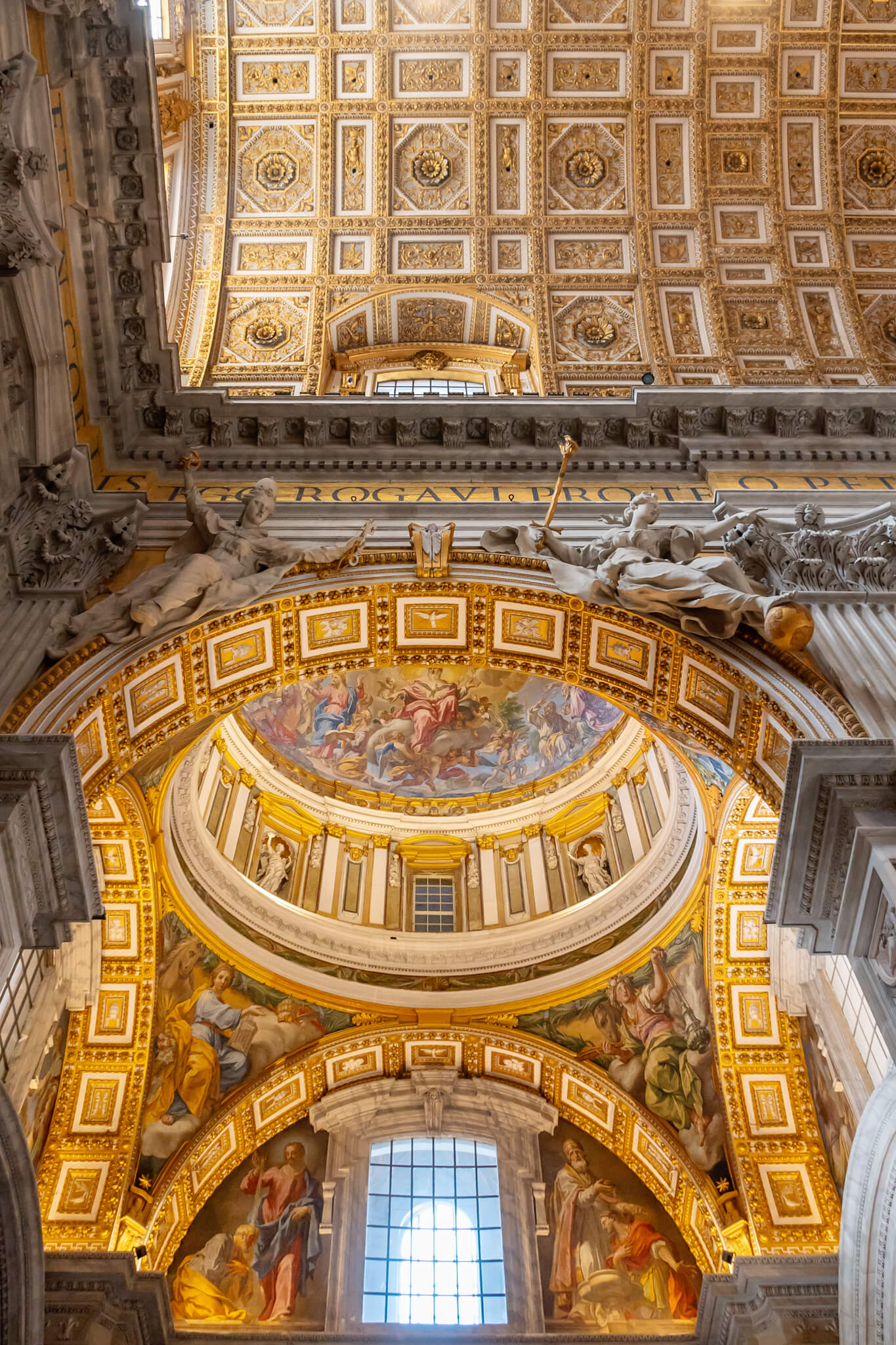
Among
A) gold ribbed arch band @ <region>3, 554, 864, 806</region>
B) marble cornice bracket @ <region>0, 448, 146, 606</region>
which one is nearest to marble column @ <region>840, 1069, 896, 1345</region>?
gold ribbed arch band @ <region>3, 554, 864, 806</region>

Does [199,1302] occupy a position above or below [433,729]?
below

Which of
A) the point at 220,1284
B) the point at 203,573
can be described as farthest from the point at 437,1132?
the point at 203,573

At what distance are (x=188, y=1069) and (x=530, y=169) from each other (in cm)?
1448

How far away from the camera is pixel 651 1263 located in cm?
1363

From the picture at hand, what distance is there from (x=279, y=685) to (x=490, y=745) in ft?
20.8

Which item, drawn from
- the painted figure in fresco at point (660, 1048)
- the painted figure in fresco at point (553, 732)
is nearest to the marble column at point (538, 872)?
the painted figure in fresco at point (553, 732)

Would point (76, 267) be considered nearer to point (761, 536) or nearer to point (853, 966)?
point (761, 536)

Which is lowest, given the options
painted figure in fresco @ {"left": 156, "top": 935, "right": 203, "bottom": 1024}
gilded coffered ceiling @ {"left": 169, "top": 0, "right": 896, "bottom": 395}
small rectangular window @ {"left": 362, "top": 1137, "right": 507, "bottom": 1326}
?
small rectangular window @ {"left": 362, "top": 1137, "right": 507, "bottom": 1326}

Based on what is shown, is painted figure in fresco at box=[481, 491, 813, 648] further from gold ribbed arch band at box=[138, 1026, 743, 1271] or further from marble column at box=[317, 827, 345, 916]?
gold ribbed arch band at box=[138, 1026, 743, 1271]

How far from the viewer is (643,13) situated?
18156 millimetres

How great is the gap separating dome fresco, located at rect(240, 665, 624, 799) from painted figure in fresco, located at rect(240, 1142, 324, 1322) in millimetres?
5617

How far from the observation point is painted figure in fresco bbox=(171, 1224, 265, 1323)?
1298 centimetres

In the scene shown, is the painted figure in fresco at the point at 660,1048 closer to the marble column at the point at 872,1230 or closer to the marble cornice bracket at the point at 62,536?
the marble column at the point at 872,1230

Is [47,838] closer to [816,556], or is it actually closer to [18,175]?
[18,175]
